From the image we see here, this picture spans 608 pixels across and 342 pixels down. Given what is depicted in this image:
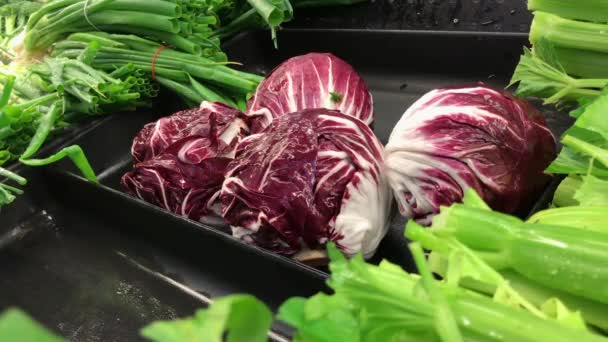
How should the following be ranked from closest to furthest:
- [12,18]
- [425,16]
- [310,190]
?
[310,190] < [425,16] < [12,18]

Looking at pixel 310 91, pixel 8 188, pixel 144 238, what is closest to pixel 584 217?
pixel 310 91

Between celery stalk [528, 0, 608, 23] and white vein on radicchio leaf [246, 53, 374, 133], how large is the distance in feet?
2.03

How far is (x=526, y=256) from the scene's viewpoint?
89 cm

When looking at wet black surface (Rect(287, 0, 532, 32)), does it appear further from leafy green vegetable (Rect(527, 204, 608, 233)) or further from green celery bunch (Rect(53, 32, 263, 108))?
leafy green vegetable (Rect(527, 204, 608, 233))

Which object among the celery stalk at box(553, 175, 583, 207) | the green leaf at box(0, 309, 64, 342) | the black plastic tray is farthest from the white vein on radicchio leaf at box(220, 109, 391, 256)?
the green leaf at box(0, 309, 64, 342)

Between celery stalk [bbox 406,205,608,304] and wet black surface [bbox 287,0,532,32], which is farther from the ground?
wet black surface [bbox 287,0,532,32]

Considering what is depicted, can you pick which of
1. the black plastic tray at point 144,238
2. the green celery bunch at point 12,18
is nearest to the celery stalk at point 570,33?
the black plastic tray at point 144,238

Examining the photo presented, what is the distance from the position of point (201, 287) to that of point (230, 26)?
60.3 inches

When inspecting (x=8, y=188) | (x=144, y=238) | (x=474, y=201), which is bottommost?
(x=144, y=238)

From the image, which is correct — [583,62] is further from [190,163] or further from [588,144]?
[190,163]

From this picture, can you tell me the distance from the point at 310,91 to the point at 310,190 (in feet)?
1.64

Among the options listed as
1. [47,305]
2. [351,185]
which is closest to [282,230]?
[351,185]

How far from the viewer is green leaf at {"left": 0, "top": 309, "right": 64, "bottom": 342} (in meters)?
0.36

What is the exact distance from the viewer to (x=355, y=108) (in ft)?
6.40
